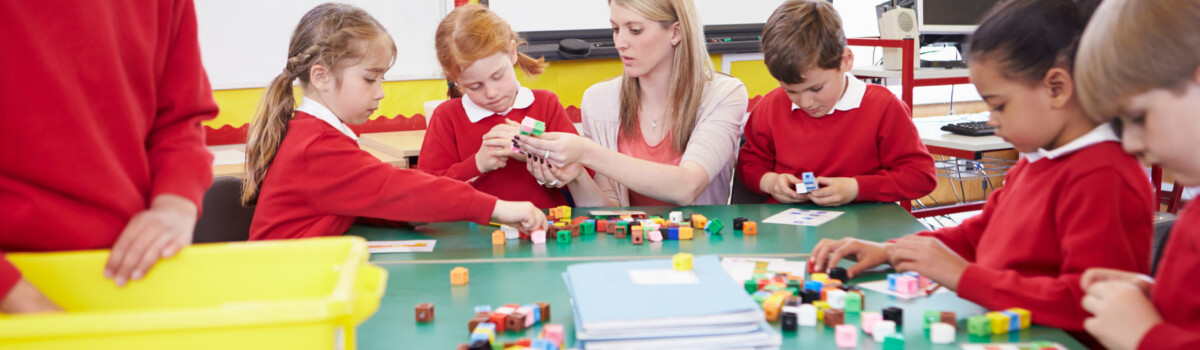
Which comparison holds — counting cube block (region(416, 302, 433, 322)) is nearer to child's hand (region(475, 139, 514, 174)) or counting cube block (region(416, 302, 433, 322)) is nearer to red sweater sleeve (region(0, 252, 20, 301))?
red sweater sleeve (region(0, 252, 20, 301))

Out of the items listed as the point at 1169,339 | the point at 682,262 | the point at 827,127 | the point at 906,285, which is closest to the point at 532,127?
the point at 827,127

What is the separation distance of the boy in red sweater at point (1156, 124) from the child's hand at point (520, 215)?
3.40 ft

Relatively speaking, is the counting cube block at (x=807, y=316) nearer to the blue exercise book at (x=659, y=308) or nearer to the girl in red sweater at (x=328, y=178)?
the blue exercise book at (x=659, y=308)

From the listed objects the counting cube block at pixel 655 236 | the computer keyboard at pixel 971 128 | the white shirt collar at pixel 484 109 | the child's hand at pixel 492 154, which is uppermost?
the white shirt collar at pixel 484 109

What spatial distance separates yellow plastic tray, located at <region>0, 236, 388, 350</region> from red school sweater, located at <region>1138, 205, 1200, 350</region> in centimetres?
85

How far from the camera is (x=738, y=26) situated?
4.73 meters

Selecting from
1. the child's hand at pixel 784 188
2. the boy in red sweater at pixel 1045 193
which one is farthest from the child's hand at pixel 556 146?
the boy in red sweater at pixel 1045 193

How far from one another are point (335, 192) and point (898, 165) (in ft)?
4.51

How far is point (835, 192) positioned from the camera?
2.07 metres

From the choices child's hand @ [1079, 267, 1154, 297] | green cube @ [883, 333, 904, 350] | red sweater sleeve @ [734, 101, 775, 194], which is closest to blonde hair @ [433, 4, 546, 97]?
red sweater sleeve @ [734, 101, 775, 194]

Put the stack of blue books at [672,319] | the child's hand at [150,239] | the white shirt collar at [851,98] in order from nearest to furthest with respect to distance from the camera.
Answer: the child's hand at [150,239], the stack of blue books at [672,319], the white shirt collar at [851,98]

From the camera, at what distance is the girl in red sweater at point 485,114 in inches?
86.9

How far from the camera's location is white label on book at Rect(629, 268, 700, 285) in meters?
1.18

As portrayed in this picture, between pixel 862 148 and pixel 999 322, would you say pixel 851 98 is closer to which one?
pixel 862 148
